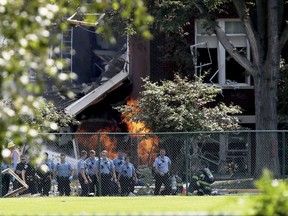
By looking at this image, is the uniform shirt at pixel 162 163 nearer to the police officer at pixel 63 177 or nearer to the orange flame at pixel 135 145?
the orange flame at pixel 135 145

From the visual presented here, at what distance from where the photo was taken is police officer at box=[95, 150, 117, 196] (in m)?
25.8

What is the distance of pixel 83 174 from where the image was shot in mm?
25625

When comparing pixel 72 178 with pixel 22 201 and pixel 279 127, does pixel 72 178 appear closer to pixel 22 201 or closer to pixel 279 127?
pixel 22 201

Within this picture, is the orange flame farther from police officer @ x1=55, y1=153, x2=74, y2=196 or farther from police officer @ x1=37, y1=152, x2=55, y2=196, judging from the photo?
police officer @ x1=37, y1=152, x2=55, y2=196

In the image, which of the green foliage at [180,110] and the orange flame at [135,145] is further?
the green foliage at [180,110]

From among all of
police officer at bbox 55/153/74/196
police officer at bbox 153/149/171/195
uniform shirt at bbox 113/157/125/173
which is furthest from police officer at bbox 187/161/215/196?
police officer at bbox 55/153/74/196

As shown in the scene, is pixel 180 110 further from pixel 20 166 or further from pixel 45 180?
pixel 20 166

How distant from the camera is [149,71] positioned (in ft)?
112

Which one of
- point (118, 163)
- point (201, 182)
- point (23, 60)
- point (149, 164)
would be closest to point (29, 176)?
point (118, 163)

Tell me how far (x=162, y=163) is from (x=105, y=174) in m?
1.56

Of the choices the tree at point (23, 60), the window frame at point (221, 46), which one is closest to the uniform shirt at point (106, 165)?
the window frame at point (221, 46)

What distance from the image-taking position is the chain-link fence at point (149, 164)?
2566 centimetres

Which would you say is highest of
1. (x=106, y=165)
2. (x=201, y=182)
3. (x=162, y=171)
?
(x=106, y=165)

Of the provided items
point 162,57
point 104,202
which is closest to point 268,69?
point 162,57
